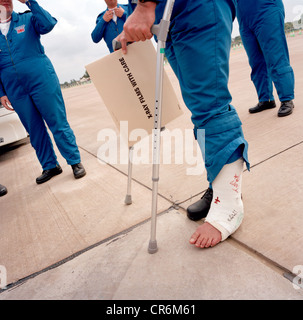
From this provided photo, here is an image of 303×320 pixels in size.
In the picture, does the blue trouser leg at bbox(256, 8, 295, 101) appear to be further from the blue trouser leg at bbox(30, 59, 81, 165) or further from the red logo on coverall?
the red logo on coverall

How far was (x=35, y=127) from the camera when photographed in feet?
7.80

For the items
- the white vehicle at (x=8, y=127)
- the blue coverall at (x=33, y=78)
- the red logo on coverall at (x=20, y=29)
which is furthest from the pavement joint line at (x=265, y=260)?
the white vehicle at (x=8, y=127)

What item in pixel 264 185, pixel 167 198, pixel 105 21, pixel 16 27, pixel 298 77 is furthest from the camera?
pixel 298 77

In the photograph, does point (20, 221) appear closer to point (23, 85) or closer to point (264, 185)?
point (23, 85)

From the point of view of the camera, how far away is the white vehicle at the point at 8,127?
3.44 m

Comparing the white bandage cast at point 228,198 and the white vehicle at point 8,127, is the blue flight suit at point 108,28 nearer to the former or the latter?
the white vehicle at point 8,127

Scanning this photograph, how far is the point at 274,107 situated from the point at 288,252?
2237 mm

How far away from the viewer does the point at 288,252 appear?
0.98 m

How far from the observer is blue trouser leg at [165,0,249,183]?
104cm

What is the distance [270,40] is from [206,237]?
7.03 ft

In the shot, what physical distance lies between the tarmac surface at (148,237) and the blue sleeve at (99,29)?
6.30ft

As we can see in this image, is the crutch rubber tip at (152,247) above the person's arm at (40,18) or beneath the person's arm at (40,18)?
beneath
